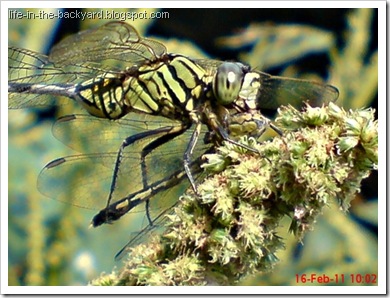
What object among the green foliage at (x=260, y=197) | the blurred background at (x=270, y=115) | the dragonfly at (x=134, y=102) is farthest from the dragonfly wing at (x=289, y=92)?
the green foliage at (x=260, y=197)

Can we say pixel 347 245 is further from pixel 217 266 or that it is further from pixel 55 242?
pixel 217 266

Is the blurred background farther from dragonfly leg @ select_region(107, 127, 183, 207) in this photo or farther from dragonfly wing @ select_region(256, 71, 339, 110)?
dragonfly wing @ select_region(256, 71, 339, 110)

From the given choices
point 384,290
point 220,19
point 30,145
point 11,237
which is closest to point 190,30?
point 220,19

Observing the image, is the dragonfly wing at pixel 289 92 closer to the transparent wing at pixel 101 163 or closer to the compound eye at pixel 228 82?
the compound eye at pixel 228 82

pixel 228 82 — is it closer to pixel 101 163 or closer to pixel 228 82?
pixel 228 82

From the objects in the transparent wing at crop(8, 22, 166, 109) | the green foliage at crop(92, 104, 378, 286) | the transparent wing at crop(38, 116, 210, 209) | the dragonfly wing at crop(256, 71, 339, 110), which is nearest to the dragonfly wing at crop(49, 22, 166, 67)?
the transparent wing at crop(8, 22, 166, 109)

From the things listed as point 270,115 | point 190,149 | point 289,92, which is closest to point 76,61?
point 190,149
